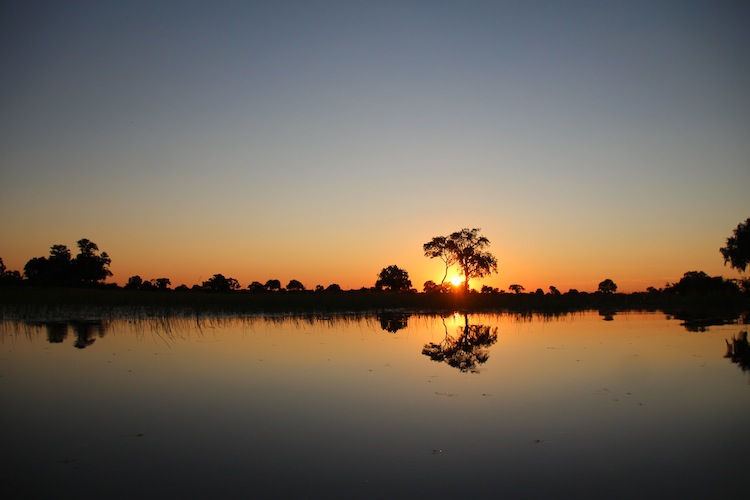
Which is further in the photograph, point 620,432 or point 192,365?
point 192,365

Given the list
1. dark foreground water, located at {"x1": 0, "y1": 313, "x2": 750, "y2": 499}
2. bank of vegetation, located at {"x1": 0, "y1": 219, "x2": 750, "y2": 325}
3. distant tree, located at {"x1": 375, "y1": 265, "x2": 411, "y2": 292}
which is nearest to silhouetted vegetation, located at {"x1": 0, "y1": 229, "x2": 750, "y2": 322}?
bank of vegetation, located at {"x1": 0, "y1": 219, "x2": 750, "y2": 325}

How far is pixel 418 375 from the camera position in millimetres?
10484

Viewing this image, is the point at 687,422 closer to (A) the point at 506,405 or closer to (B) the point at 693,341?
(A) the point at 506,405

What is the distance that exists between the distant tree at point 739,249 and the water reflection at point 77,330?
48.4 meters

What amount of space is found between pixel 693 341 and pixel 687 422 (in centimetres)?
1083

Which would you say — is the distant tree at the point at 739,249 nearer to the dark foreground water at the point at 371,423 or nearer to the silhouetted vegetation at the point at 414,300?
the silhouetted vegetation at the point at 414,300

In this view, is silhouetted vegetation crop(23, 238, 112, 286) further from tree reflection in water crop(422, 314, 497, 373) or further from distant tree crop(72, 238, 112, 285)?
tree reflection in water crop(422, 314, 497, 373)

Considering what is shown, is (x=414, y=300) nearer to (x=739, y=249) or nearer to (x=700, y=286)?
(x=739, y=249)

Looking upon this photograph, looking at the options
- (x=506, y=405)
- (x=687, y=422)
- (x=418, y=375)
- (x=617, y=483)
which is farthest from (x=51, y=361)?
(x=687, y=422)

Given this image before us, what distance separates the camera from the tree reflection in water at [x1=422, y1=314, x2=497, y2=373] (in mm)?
12201

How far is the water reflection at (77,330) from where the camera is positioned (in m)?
15.4

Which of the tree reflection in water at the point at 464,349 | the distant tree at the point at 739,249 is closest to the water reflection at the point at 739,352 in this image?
the tree reflection in water at the point at 464,349

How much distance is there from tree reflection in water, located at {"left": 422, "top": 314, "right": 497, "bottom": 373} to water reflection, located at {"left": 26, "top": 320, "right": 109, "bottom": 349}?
10021mm

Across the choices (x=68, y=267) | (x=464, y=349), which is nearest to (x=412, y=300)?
(x=464, y=349)
